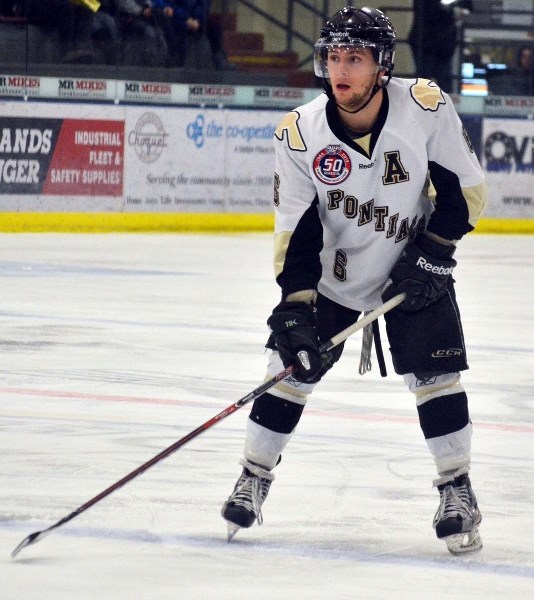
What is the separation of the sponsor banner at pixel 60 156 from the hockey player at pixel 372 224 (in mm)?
9410

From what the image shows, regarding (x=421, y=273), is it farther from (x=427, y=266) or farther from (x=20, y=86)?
(x=20, y=86)

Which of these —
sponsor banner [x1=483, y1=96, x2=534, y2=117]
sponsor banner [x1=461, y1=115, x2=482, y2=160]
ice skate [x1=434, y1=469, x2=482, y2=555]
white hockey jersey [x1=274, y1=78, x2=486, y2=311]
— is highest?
white hockey jersey [x1=274, y1=78, x2=486, y2=311]

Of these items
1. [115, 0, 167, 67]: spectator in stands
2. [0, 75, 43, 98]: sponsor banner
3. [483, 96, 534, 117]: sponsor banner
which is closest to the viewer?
[0, 75, 43, 98]: sponsor banner

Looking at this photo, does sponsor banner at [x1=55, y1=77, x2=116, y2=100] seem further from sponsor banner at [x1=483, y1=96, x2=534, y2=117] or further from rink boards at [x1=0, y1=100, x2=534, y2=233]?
sponsor banner at [x1=483, y1=96, x2=534, y2=117]

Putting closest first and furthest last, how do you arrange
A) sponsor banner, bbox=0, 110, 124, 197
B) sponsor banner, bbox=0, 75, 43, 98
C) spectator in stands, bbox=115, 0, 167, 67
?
sponsor banner, bbox=0, 110, 124, 197, sponsor banner, bbox=0, 75, 43, 98, spectator in stands, bbox=115, 0, 167, 67

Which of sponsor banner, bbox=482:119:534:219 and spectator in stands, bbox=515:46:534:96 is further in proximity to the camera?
spectator in stands, bbox=515:46:534:96

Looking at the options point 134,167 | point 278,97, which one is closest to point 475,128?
point 278,97

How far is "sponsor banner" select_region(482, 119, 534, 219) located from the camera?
1420cm

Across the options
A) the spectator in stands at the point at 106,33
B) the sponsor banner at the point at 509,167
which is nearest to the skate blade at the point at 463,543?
the spectator in stands at the point at 106,33

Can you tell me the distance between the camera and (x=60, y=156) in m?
12.7

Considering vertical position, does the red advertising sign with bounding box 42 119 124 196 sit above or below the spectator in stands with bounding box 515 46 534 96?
below

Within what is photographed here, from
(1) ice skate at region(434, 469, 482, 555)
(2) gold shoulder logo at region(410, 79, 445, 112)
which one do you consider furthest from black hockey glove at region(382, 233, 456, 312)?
(1) ice skate at region(434, 469, 482, 555)

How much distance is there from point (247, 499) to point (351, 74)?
36.5 inches

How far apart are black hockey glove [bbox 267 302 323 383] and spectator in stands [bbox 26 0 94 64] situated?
1038 cm
